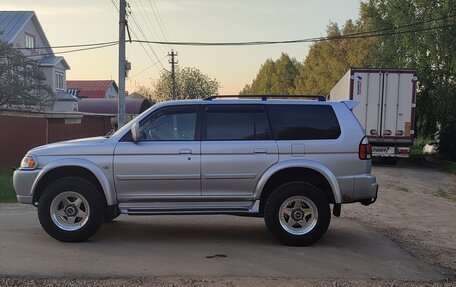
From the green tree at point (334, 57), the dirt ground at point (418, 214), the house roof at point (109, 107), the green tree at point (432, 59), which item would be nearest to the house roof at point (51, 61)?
the house roof at point (109, 107)

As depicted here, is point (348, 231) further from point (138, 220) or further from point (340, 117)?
point (138, 220)

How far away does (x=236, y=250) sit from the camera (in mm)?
6414

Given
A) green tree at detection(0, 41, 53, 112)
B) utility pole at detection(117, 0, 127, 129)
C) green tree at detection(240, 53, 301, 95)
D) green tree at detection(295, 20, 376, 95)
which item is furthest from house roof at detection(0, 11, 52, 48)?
green tree at detection(240, 53, 301, 95)

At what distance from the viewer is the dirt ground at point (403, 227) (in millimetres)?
5141

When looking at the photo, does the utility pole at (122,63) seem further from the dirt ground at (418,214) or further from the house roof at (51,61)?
the house roof at (51,61)

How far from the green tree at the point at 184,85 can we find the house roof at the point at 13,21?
3122cm

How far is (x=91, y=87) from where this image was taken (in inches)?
2899

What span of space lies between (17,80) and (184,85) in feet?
169

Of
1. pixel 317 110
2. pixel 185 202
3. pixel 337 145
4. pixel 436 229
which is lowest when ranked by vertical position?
pixel 436 229

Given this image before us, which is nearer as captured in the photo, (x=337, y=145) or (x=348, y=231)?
(x=337, y=145)

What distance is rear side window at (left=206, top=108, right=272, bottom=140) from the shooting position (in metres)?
6.73

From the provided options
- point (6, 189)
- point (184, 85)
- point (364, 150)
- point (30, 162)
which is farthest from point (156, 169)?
point (184, 85)

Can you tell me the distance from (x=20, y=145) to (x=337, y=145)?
41.5 feet

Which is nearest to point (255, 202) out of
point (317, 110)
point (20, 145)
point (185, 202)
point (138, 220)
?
point (185, 202)
